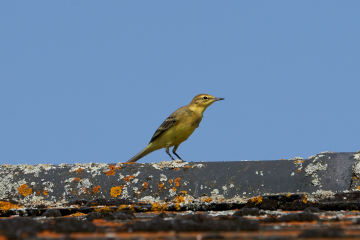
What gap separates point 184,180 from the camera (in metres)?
5.61

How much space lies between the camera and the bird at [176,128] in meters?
9.14

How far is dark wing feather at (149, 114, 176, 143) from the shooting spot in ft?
29.9

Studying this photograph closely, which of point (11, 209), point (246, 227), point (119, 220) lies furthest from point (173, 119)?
point (246, 227)

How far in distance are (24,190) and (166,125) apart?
3.79m

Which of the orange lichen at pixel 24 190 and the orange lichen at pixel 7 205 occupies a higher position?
the orange lichen at pixel 24 190

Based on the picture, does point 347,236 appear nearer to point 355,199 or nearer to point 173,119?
point 355,199

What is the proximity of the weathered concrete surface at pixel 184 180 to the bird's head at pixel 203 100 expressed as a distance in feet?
12.6

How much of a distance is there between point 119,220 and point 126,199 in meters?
1.91

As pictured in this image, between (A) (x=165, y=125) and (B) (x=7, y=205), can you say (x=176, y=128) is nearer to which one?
(A) (x=165, y=125)

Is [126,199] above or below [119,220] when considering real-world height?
above

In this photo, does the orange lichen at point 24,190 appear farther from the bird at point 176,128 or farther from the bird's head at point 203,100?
the bird's head at point 203,100

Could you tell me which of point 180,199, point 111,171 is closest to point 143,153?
point 111,171

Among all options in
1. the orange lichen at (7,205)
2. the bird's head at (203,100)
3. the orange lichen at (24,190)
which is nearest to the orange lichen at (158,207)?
the orange lichen at (7,205)

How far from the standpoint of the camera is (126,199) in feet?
17.9
